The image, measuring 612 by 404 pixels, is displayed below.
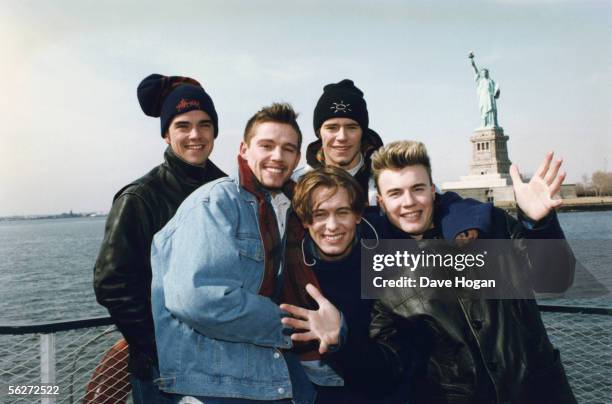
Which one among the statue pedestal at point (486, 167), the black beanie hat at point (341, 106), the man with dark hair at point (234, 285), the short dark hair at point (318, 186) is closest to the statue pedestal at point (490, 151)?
the statue pedestal at point (486, 167)

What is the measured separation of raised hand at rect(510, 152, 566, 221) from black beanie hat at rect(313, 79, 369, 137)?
1.57 metres

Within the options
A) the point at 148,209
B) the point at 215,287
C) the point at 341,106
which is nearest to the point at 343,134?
the point at 341,106

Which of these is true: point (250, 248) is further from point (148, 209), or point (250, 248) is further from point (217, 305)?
point (148, 209)

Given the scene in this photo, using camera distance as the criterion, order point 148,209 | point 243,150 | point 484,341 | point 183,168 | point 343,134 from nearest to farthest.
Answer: point 484,341 < point 243,150 < point 148,209 < point 183,168 < point 343,134

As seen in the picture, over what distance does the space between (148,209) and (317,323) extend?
1.43 meters

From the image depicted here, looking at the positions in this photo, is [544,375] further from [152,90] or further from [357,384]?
[152,90]

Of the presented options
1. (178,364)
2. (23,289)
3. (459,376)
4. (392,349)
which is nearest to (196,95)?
(178,364)

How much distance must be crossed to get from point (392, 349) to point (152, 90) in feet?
7.87

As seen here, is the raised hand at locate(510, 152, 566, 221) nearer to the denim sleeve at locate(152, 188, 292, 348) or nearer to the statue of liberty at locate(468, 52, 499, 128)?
the denim sleeve at locate(152, 188, 292, 348)

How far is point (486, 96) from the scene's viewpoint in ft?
161

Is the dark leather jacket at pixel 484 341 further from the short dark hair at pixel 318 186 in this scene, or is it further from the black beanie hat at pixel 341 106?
the black beanie hat at pixel 341 106

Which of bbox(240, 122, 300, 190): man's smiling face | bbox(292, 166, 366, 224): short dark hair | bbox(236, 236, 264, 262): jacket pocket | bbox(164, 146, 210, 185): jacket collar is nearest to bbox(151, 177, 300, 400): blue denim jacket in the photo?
bbox(236, 236, 264, 262): jacket pocket

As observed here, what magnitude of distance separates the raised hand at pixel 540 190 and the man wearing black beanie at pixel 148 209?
2.03 m

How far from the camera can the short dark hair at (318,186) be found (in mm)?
2465
